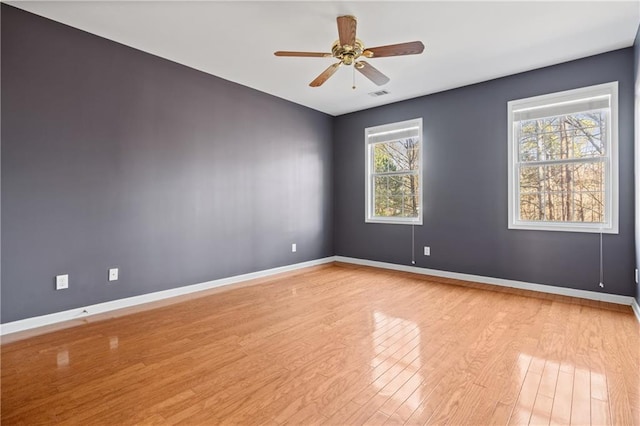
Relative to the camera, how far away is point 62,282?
2885mm

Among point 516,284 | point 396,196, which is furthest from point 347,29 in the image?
point 516,284

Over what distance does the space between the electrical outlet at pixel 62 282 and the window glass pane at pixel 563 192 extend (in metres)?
5.08

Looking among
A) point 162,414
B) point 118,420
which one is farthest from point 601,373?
point 118,420

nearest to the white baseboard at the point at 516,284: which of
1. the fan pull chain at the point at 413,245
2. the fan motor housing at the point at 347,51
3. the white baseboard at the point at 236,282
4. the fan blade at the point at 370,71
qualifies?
the white baseboard at the point at 236,282

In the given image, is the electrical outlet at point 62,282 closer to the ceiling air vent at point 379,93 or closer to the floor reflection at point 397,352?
the floor reflection at point 397,352

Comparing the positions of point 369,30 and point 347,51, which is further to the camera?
point 369,30

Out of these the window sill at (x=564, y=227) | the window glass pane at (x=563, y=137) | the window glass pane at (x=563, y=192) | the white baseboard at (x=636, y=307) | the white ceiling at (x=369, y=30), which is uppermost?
the white ceiling at (x=369, y=30)

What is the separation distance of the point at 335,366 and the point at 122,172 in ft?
9.34

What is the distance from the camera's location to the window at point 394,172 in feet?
16.3

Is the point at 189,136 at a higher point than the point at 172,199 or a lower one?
higher

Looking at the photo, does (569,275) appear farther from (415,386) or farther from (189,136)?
(189,136)

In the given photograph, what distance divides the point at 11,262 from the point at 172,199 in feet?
4.82

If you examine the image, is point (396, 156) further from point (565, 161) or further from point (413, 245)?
point (565, 161)

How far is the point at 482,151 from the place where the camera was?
4.25 metres
